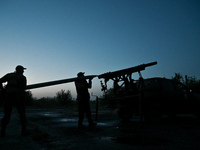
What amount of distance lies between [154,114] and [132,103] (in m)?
1.11

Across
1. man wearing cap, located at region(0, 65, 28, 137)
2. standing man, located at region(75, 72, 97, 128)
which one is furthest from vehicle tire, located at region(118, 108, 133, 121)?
man wearing cap, located at region(0, 65, 28, 137)

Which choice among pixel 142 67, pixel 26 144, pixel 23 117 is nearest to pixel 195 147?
pixel 26 144

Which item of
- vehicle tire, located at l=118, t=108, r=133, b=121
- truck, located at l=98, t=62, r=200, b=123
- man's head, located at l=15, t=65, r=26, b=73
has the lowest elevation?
vehicle tire, located at l=118, t=108, r=133, b=121

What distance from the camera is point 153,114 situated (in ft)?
21.1

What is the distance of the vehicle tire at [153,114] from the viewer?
20.7ft

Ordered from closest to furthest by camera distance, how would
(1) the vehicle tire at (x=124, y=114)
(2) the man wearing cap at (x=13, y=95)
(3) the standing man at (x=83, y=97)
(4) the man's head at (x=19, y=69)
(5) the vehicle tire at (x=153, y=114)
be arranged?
(2) the man wearing cap at (x=13, y=95)
(4) the man's head at (x=19, y=69)
(3) the standing man at (x=83, y=97)
(5) the vehicle tire at (x=153, y=114)
(1) the vehicle tire at (x=124, y=114)

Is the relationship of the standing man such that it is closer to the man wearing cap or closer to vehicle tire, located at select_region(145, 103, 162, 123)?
the man wearing cap

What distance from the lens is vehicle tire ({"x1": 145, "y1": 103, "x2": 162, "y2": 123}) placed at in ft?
20.7

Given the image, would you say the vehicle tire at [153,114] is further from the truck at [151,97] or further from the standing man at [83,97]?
the standing man at [83,97]

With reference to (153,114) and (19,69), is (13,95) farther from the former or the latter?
(153,114)

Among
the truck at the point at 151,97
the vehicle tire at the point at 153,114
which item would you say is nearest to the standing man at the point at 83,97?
the truck at the point at 151,97

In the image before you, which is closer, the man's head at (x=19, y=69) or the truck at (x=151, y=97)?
the man's head at (x=19, y=69)

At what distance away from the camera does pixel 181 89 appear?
298 inches

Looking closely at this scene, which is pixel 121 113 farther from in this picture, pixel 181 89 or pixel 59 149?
pixel 59 149
